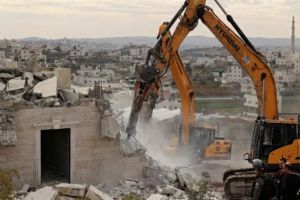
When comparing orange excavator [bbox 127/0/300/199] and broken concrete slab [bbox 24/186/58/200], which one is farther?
orange excavator [bbox 127/0/300/199]

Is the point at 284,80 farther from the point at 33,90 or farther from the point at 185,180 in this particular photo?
the point at 33,90

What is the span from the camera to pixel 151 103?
18875mm

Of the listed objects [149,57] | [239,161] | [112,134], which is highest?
[149,57]

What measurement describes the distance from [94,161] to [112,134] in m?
0.89

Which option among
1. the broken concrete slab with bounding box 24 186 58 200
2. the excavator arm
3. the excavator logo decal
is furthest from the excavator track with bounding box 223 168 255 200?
the excavator logo decal

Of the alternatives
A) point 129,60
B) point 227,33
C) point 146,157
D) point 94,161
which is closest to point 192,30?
point 227,33

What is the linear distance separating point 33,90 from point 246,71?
628 cm

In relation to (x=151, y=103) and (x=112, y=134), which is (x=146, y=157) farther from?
(x=151, y=103)

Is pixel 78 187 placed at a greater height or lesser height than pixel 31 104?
lesser

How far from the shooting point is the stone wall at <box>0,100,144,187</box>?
13.9m

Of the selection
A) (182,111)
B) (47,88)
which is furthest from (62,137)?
(182,111)

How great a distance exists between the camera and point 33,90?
15133 millimetres

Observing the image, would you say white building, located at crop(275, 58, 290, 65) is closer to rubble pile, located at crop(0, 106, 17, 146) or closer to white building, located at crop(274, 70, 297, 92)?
white building, located at crop(274, 70, 297, 92)

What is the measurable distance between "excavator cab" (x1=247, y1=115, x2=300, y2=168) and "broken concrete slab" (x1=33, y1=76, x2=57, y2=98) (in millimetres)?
5576
